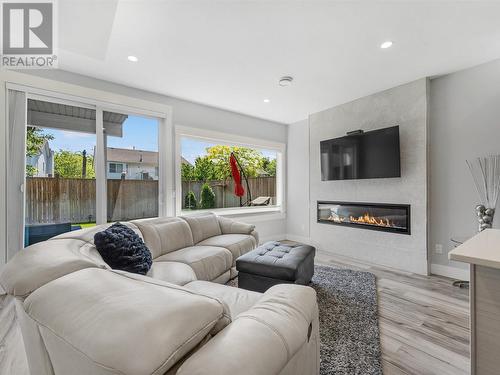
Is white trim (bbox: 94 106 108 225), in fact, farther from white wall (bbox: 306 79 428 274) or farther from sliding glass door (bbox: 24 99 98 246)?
white wall (bbox: 306 79 428 274)

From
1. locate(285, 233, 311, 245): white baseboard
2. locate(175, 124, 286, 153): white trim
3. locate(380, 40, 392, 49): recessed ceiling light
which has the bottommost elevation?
locate(285, 233, 311, 245): white baseboard

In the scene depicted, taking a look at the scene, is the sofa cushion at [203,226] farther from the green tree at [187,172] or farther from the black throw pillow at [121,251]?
the black throw pillow at [121,251]

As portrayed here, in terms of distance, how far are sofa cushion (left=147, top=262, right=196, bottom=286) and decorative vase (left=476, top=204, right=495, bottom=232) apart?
Answer: 2.99m

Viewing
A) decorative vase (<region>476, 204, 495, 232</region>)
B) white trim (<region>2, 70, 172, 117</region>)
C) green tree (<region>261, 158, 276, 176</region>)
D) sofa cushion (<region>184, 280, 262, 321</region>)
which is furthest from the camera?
green tree (<region>261, 158, 276, 176</region>)

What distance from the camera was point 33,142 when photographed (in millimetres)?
2736

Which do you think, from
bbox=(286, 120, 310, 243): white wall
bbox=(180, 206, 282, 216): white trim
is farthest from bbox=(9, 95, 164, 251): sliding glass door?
bbox=(286, 120, 310, 243): white wall

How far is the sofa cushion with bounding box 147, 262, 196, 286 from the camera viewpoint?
5.94 feet

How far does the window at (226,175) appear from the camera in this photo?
13.3 feet

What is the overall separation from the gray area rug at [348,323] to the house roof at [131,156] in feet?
9.31

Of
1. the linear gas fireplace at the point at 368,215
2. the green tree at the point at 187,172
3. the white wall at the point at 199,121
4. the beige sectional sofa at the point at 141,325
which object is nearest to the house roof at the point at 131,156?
the green tree at the point at 187,172

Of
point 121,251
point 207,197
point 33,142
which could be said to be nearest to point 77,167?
point 33,142

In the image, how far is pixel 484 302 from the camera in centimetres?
97

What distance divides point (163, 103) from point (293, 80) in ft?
6.37

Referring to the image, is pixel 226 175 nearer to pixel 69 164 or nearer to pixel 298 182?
pixel 298 182
